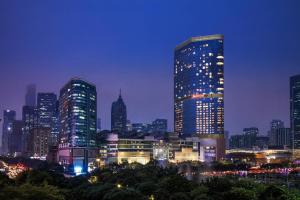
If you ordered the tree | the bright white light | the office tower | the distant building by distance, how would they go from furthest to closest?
the office tower < the distant building < the bright white light < the tree

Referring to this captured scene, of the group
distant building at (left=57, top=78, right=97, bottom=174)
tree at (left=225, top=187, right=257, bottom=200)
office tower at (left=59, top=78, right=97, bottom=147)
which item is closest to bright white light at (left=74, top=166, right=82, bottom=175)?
distant building at (left=57, top=78, right=97, bottom=174)

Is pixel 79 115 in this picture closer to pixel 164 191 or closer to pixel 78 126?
pixel 78 126

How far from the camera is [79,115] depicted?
167375mm

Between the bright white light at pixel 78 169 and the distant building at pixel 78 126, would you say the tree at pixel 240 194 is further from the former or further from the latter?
the distant building at pixel 78 126

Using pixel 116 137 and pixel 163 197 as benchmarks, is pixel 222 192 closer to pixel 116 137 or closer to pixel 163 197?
pixel 163 197

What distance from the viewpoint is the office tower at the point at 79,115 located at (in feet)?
539

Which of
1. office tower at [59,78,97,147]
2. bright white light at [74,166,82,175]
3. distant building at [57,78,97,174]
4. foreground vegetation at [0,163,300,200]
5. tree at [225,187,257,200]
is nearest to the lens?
foreground vegetation at [0,163,300,200]

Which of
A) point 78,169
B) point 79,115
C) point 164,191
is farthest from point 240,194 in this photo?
point 79,115

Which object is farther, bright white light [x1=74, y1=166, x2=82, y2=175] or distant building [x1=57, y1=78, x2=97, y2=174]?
distant building [x1=57, y1=78, x2=97, y2=174]

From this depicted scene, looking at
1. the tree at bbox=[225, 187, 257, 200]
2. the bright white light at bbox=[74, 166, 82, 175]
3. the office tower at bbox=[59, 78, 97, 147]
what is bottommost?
the bright white light at bbox=[74, 166, 82, 175]

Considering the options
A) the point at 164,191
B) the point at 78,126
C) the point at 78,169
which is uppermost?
the point at 78,126

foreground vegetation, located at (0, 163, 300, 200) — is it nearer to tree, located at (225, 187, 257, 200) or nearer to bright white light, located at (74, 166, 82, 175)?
tree, located at (225, 187, 257, 200)

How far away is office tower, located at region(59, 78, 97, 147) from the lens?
539 ft

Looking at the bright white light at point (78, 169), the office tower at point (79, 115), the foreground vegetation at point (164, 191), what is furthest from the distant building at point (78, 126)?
the foreground vegetation at point (164, 191)
